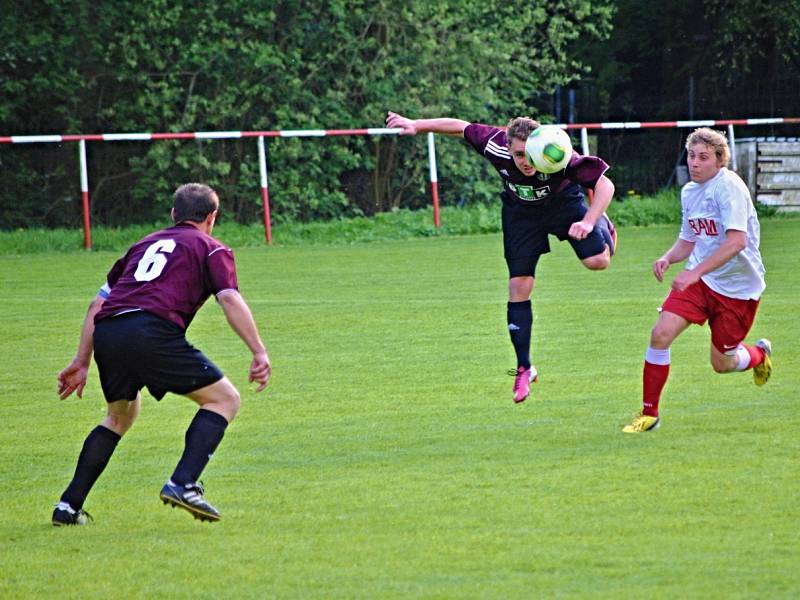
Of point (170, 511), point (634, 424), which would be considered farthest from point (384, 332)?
point (170, 511)

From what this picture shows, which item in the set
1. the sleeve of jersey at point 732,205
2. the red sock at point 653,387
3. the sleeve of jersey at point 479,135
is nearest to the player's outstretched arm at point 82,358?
the red sock at point 653,387

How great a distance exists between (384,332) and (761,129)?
1623 centimetres

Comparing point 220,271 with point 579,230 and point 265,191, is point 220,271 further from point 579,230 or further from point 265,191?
point 265,191

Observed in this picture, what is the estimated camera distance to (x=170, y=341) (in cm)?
592

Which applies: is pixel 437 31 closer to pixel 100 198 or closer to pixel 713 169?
pixel 100 198

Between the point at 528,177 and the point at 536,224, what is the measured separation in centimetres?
39

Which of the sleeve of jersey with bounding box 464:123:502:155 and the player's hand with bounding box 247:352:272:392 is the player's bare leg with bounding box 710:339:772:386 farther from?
the player's hand with bounding box 247:352:272:392

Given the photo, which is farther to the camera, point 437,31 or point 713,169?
point 437,31

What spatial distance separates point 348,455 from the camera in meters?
7.31

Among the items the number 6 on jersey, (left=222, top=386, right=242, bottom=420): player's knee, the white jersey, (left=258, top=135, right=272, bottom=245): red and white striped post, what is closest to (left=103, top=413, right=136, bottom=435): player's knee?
(left=222, top=386, right=242, bottom=420): player's knee

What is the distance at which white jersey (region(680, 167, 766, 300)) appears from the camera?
7.79 m

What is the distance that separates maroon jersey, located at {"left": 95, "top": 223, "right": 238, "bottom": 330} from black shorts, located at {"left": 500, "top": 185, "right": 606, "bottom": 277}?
11.5ft

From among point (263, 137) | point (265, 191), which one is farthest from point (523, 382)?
point (263, 137)

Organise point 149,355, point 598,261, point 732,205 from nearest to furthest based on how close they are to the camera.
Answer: point 149,355 < point 732,205 < point 598,261
